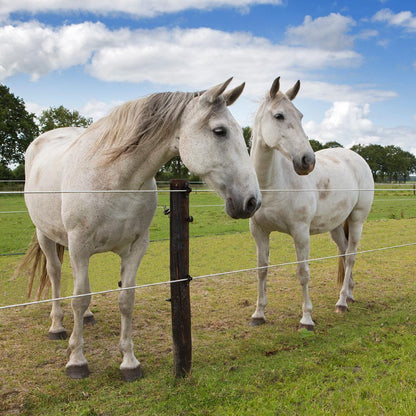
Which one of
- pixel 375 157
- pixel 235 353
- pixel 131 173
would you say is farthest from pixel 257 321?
pixel 375 157

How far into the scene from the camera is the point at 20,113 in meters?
32.5

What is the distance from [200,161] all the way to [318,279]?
4.60 meters

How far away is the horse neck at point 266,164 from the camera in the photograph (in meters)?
3.88

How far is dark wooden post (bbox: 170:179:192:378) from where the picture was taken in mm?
2771

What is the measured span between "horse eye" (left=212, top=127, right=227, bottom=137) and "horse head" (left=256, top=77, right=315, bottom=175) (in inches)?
53.3

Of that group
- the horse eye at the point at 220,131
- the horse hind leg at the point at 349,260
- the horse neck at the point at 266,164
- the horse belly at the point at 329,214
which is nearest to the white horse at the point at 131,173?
the horse eye at the point at 220,131

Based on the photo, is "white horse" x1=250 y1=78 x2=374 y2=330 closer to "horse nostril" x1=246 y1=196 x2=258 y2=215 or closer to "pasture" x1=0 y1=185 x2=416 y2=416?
"pasture" x1=0 y1=185 x2=416 y2=416

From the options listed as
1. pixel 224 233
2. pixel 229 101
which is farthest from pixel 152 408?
pixel 224 233

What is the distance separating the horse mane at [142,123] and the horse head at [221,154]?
18 centimetres

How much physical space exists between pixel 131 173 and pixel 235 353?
1943 mm

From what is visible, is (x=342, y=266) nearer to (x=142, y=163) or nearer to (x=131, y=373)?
(x=131, y=373)

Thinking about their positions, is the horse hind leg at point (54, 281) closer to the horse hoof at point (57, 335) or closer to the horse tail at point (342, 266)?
the horse hoof at point (57, 335)

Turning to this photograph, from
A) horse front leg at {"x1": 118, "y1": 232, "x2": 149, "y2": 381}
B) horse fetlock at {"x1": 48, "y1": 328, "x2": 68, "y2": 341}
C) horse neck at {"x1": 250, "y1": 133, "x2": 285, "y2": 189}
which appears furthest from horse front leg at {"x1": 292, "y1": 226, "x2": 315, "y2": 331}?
horse fetlock at {"x1": 48, "y1": 328, "x2": 68, "y2": 341}

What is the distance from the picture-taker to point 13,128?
31.4m
